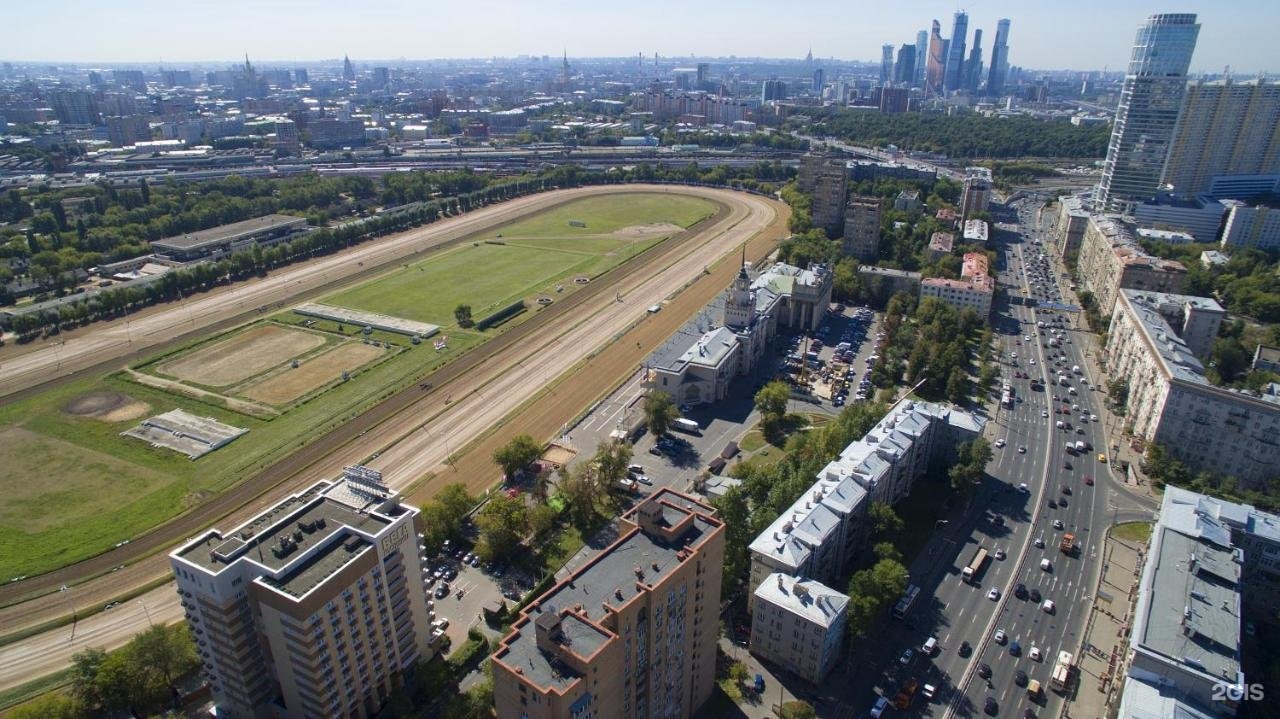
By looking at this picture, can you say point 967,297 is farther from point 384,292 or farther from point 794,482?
point 384,292

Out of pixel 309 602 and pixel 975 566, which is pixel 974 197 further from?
pixel 309 602

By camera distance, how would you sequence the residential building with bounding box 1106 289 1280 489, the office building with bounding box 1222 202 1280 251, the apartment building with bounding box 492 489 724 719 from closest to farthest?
the apartment building with bounding box 492 489 724 719, the residential building with bounding box 1106 289 1280 489, the office building with bounding box 1222 202 1280 251

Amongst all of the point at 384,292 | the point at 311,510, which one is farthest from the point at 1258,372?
the point at 384,292

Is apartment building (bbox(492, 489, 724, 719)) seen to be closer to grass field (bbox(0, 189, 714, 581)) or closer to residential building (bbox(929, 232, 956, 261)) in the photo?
grass field (bbox(0, 189, 714, 581))

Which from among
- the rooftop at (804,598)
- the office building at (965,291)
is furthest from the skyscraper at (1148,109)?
the rooftop at (804,598)

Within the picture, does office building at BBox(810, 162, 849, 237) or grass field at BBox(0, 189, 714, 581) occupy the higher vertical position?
office building at BBox(810, 162, 849, 237)

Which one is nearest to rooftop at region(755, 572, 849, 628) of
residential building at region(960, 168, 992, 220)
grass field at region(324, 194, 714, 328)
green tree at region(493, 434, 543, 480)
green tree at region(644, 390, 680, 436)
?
green tree at region(493, 434, 543, 480)
